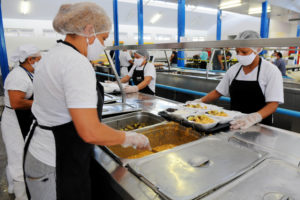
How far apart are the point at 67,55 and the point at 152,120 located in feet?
4.04

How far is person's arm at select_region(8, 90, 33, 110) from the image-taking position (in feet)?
6.96

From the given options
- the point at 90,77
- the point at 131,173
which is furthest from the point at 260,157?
the point at 90,77

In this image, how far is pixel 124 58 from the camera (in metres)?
6.68

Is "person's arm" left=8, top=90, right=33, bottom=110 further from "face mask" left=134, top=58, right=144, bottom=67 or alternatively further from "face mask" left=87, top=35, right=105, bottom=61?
"face mask" left=134, top=58, right=144, bottom=67

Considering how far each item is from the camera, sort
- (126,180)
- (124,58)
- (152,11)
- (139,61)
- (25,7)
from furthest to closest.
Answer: (152,11)
(25,7)
(124,58)
(139,61)
(126,180)

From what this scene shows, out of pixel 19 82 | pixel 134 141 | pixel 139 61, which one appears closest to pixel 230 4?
pixel 139 61

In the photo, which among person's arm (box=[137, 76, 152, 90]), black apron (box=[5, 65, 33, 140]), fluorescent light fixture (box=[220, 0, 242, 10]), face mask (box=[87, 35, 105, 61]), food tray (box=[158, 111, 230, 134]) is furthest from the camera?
fluorescent light fixture (box=[220, 0, 242, 10])

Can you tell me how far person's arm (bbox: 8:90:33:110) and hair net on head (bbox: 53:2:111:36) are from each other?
1.39 m

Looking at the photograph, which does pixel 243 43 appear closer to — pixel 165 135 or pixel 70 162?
pixel 165 135

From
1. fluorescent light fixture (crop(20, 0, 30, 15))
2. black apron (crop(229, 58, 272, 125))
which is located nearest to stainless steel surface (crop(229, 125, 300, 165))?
black apron (crop(229, 58, 272, 125))

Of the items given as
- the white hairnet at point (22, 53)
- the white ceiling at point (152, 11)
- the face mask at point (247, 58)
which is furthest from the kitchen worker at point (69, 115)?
the white ceiling at point (152, 11)

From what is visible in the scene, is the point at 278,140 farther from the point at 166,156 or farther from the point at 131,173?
the point at 131,173

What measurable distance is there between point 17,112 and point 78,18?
1.75 metres

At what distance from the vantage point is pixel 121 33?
1447 centimetres
